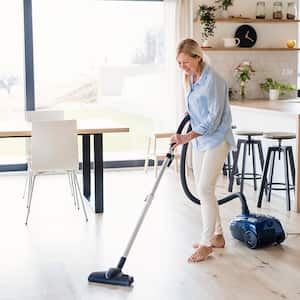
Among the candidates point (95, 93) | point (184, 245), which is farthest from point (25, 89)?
point (184, 245)

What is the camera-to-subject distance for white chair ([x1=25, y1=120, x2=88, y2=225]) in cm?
470

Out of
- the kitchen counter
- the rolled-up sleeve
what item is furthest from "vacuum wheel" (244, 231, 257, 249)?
the kitchen counter

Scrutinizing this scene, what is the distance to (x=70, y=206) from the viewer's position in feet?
17.9

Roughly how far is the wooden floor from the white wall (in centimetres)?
219

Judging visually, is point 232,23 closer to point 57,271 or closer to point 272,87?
point 272,87

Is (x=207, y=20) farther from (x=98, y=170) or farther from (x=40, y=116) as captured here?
(x=98, y=170)

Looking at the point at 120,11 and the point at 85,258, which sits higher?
the point at 120,11

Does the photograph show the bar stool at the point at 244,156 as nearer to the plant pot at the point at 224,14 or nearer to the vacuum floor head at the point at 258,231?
the vacuum floor head at the point at 258,231

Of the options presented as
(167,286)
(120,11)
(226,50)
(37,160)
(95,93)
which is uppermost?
(120,11)

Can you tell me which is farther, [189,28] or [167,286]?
[189,28]

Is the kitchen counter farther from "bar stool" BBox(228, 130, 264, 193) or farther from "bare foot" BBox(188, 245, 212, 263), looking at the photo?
"bare foot" BBox(188, 245, 212, 263)

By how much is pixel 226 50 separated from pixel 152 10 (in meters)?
1.09

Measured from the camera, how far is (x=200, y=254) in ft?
12.6

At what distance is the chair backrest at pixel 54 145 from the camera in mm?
4695
